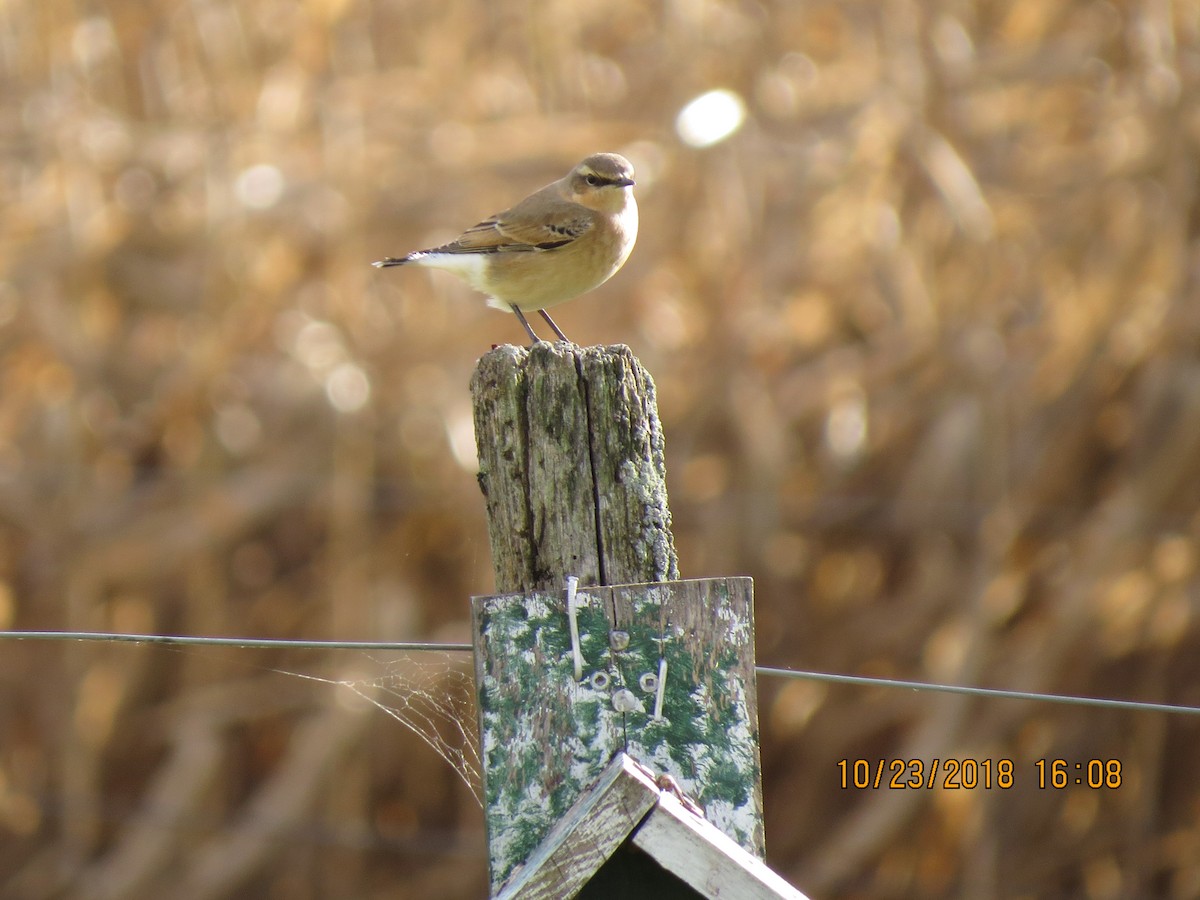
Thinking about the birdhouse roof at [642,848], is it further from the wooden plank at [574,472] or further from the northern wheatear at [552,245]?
the northern wheatear at [552,245]

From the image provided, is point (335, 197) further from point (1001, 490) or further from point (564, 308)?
point (1001, 490)

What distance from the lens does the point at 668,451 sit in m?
5.56

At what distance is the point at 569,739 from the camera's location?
156cm

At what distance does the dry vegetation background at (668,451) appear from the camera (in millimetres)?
5277

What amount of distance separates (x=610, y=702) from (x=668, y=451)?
401cm

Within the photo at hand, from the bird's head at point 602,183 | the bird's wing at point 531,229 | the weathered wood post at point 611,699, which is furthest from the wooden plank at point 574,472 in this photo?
the bird's head at point 602,183

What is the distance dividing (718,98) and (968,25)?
57.6 inches

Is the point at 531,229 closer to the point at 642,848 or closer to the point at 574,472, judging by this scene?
the point at 574,472

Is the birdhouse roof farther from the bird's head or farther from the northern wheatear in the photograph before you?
the bird's head

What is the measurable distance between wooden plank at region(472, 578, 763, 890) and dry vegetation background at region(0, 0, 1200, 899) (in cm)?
356

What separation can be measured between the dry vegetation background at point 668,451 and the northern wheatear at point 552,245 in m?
1.45

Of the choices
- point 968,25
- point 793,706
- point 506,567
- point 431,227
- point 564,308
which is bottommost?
point 793,706

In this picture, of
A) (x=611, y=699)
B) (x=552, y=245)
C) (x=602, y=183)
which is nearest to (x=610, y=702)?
(x=611, y=699)

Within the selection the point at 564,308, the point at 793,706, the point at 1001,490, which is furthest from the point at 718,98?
the point at 793,706
